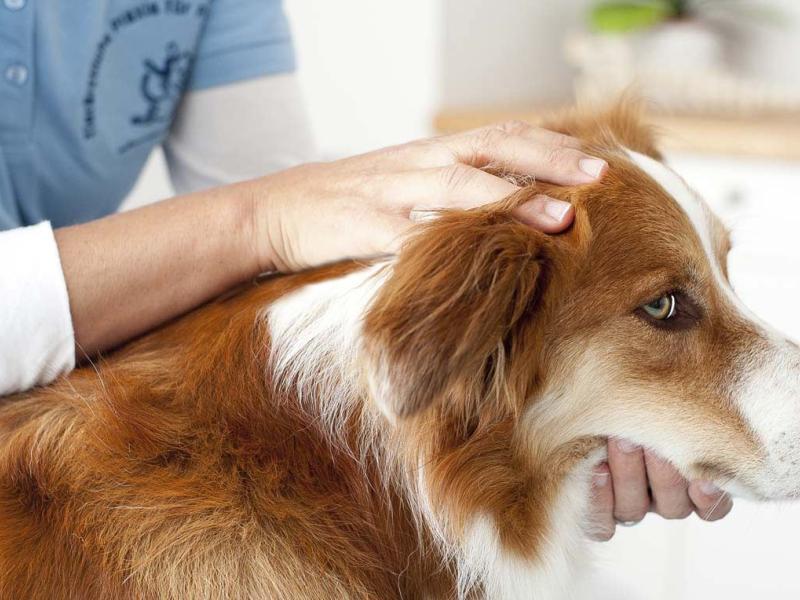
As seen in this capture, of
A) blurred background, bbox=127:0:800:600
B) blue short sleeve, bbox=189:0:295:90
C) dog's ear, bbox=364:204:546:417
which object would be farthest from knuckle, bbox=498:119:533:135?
blurred background, bbox=127:0:800:600

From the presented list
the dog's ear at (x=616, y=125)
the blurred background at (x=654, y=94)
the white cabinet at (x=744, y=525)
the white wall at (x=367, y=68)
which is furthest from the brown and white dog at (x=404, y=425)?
the white wall at (x=367, y=68)

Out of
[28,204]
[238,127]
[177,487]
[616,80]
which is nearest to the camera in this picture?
[177,487]

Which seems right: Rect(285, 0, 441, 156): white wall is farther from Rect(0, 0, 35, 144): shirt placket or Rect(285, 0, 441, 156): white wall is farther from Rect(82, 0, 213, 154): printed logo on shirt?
Rect(0, 0, 35, 144): shirt placket

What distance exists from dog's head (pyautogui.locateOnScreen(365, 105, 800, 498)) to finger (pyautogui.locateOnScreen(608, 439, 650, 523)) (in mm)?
17

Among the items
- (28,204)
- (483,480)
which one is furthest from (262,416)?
(28,204)

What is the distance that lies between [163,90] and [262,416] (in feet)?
1.99

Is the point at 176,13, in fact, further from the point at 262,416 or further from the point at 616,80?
the point at 616,80

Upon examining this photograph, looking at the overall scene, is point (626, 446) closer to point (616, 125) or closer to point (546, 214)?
point (546, 214)

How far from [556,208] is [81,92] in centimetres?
66

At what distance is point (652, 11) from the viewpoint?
2.38 m

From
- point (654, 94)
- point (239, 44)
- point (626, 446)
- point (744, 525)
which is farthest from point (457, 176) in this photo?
point (654, 94)

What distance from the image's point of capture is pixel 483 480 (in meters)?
0.83

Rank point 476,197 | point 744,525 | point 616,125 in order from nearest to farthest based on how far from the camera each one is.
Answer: point 476,197
point 616,125
point 744,525

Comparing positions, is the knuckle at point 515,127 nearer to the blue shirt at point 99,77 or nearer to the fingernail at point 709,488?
the fingernail at point 709,488
